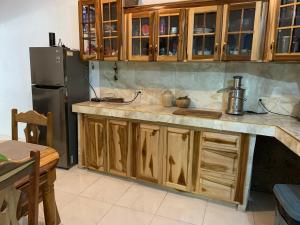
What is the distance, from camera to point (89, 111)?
8.73 feet

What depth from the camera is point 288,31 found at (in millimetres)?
1912

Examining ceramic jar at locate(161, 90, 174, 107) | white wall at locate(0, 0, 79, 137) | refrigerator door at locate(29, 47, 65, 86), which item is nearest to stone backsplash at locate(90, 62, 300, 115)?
ceramic jar at locate(161, 90, 174, 107)

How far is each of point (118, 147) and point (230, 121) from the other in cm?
129

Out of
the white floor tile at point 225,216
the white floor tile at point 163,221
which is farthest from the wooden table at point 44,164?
the white floor tile at point 225,216

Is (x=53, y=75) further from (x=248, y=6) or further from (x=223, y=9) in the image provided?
(x=248, y=6)

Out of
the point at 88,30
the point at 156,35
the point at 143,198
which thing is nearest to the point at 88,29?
the point at 88,30

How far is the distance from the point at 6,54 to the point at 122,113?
2602 millimetres

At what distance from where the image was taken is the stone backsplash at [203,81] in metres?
2.31

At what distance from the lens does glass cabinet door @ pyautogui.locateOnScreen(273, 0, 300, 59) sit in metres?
1.86

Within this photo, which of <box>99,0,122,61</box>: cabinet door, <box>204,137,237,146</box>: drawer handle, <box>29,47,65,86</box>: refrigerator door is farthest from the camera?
<box>29,47,65,86</box>: refrigerator door

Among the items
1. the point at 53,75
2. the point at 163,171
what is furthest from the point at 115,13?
the point at 163,171

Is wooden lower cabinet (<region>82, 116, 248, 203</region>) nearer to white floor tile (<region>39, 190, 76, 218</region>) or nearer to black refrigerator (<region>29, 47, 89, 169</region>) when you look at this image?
black refrigerator (<region>29, 47, 89, 169</region>)

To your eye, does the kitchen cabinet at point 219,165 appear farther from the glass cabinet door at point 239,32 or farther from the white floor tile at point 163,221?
the glass cabinet door at point 239,32

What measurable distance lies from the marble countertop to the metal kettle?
0.30ft
